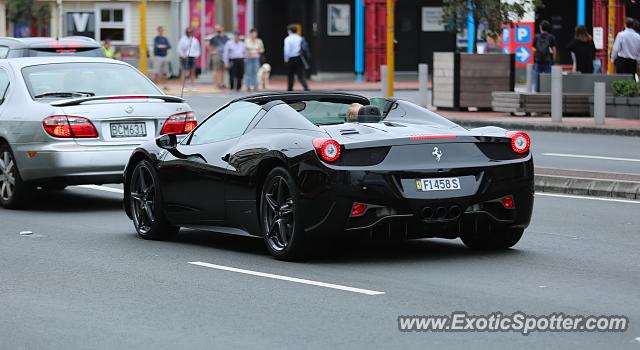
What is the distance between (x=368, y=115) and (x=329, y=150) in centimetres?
101

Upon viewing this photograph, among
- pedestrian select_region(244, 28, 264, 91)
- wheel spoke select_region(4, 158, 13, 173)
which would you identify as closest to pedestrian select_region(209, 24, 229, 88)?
pedestrian select_region(244, 28, 264, 91)

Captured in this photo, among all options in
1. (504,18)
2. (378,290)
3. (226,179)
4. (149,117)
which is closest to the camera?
(378,290)

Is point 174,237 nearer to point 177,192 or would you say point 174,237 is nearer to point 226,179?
point 177,192

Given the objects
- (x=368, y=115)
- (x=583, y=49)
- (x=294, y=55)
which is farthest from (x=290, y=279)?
(x=294, y=55)

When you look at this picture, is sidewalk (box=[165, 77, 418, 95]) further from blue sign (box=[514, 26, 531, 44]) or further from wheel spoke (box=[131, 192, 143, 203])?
wheel spoke (box=[131, 192, 143, 203])

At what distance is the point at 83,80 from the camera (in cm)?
1529

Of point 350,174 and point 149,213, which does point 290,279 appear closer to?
point 350,174

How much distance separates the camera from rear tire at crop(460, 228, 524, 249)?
10.9 metres

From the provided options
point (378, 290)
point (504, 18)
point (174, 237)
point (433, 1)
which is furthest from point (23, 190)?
point (433, 1)

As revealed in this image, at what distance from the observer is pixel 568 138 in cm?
2480

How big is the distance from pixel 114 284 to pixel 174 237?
2744mm

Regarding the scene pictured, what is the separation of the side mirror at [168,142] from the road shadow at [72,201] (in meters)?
2.77

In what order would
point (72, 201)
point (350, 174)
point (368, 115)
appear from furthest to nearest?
point (72, 201)
point (368, 115)
point (350, 174)

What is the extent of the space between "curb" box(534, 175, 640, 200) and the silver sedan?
3.98 metres
